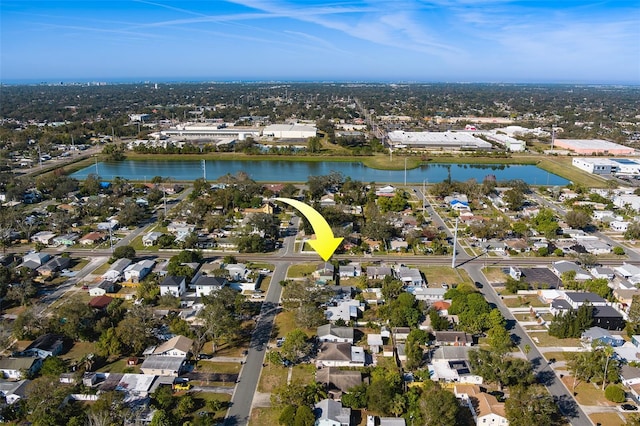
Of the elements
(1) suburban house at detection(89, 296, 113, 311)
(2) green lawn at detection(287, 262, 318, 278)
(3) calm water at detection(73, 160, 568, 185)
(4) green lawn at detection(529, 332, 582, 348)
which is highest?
(3) calm water at detection(73, 160, 568, 185)

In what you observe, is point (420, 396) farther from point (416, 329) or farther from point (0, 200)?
point (0, 200)

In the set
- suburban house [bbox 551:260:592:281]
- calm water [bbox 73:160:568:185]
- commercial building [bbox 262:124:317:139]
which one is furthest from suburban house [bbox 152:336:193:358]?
commercial building [bbox 262:124:317:139]

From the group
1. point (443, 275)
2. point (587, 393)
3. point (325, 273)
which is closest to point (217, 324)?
point (325, 273)

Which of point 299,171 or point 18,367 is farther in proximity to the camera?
point 299,171

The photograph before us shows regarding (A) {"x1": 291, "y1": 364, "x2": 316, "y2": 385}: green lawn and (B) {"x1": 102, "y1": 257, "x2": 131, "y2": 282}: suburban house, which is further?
(B) {"x1": 102, "y1": 257, "x2": 131, "y2": 282}: suburban house

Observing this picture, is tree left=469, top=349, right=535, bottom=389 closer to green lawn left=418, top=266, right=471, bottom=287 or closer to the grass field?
the grass field

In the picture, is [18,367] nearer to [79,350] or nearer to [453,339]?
[79,350]
